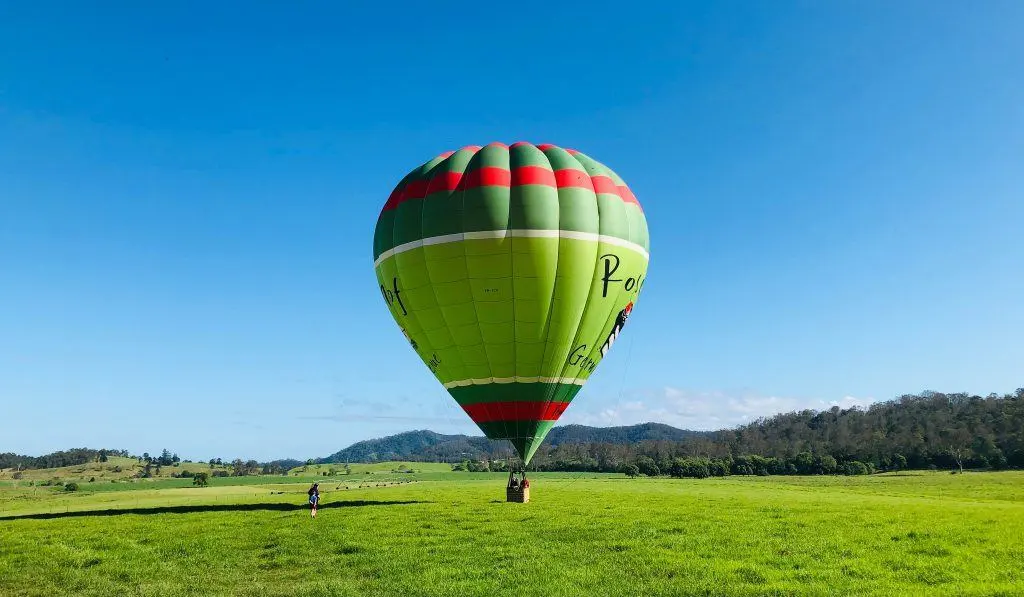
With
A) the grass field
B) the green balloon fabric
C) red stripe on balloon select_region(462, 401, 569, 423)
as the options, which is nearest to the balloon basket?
the green balloon fabric

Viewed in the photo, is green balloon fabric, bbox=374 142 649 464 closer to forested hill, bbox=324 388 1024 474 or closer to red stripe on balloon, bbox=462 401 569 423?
red stripe on balloon, bbox=462 401 569 423

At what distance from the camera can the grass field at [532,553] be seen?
52.5 ft

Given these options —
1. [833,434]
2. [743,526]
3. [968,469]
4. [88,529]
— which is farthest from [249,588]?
[833,434]

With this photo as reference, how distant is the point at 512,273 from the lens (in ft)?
103

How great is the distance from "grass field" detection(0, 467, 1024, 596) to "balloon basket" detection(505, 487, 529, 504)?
Result: 3.92m

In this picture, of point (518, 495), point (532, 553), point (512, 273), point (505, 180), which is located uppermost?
point (505, 180)

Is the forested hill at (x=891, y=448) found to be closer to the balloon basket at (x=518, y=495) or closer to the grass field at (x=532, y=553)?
the balloon basket at (x=518, y=495)

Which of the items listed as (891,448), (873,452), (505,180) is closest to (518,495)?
(505,180)

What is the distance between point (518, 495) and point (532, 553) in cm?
1611

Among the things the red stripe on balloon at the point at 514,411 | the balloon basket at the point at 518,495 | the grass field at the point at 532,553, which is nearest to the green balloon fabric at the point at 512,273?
the red stripe on balloon at the point at 514,411

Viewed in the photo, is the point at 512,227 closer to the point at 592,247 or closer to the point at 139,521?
the point at 592,247

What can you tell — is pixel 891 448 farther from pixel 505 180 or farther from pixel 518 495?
pixel 505 180

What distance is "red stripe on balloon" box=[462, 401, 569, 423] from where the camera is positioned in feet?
109

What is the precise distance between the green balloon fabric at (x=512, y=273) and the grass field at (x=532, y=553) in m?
6.28
